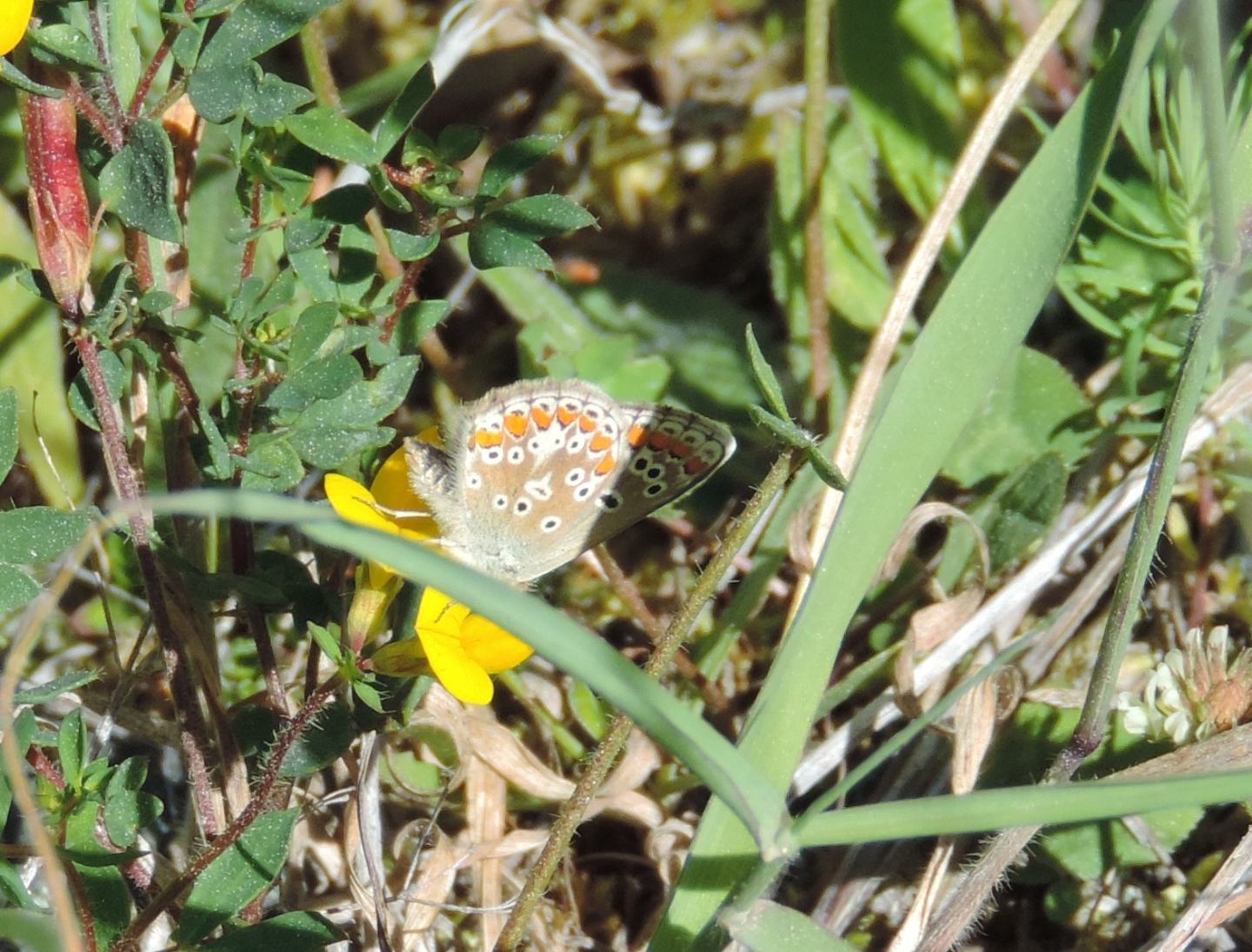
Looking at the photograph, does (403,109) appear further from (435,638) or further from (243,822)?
(243,822)

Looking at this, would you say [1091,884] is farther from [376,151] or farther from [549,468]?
[376,151]

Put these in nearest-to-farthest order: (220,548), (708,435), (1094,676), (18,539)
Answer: (18,539), (1094,676), (708,435), (220,548)

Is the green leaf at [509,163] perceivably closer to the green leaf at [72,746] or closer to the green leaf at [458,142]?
the green leaf at [458,142]

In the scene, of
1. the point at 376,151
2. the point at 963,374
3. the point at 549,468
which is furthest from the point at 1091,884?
the point at 376,151

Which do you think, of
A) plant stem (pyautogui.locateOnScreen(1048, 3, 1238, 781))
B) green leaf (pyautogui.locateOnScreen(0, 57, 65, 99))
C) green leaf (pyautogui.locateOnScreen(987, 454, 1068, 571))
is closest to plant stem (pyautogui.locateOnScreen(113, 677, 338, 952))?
green leaf (pyautogui.locateOnScreen(0, 57, 65, 99))

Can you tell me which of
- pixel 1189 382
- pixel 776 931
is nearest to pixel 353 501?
pixel 776 931

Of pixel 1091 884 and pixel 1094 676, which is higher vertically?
pixel 1094 676
